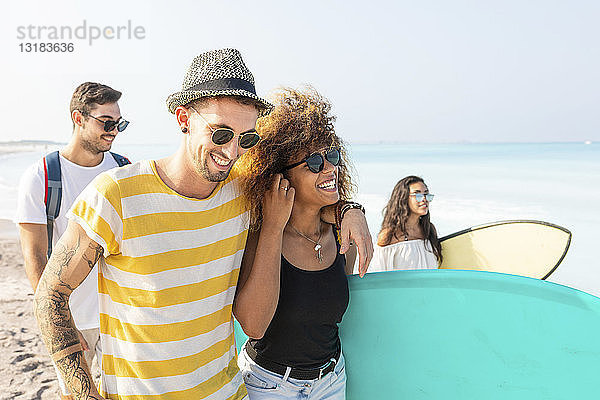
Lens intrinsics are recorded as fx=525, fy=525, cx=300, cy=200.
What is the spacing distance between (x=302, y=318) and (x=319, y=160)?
1.52ft

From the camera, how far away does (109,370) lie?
1.28m

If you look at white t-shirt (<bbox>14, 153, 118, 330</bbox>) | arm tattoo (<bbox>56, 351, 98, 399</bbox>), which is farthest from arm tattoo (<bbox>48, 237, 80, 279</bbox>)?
white t-shirt (<bbox>14, 153, 118, 330</bbox>)

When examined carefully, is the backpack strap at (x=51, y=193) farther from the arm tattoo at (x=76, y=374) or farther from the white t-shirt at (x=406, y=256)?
the white t-shirt at (x=406, y=256)

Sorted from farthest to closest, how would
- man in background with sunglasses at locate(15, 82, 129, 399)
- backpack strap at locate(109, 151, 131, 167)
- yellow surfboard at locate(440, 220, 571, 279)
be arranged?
yellow surfboard at locate(440, 220, 571, 279)
backpack strap at locate(109, 151, 131, 167)
man in background with sunglasses at locate(15, 82, 129, 399)

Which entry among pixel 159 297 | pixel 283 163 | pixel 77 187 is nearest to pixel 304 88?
pixel 283 163

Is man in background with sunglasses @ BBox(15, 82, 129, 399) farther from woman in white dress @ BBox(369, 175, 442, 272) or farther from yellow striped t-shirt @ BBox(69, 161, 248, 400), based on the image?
woman in white dress @ BBox(369, 175, 442, 272)

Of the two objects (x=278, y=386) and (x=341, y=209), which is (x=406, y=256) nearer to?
(x=341, y=209)

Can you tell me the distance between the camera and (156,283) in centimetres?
121

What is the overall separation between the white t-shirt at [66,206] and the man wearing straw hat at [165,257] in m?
1.20

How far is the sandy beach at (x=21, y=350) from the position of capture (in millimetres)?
3430

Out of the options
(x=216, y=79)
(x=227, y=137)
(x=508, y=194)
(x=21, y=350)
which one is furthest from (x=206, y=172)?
(x=508, y=194)

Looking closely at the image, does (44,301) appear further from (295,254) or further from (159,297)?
(295,254)

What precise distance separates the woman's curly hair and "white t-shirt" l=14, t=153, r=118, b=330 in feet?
3.86

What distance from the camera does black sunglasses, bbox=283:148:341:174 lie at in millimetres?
1557
